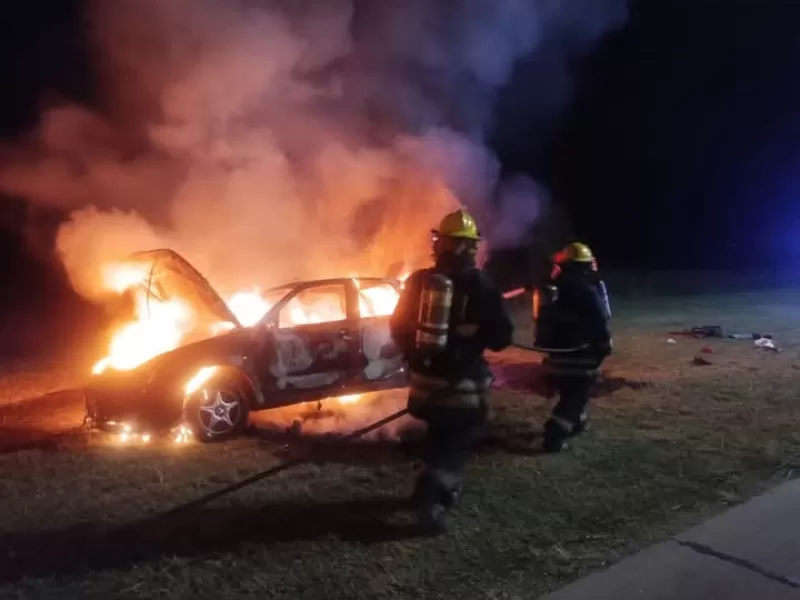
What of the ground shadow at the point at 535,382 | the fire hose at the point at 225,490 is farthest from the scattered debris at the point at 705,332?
the fire hose at the point at 225,490

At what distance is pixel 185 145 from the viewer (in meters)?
11.0

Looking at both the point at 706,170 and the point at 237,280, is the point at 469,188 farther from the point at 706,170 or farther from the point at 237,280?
the point at 706,170

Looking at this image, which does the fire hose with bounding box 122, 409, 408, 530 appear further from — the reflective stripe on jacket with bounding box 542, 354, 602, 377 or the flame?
the reflective stripe on jacket with bounding box 542, 354, 602, 377

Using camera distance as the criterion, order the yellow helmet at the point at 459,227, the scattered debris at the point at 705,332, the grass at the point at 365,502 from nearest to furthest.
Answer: the grass at the point at 365,502 < the yellow helmet at the point at 459,227 < the scattered debris at the point at 705,332

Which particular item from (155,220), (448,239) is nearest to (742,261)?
(155,220)

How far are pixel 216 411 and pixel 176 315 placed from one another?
1.31m

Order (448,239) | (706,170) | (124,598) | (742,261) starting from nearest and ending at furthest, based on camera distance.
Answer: (124,598) < (448,239) < (742,261) < (706,170)

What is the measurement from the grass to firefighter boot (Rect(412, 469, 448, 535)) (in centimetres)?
11

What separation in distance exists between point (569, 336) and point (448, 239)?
6.80 feet

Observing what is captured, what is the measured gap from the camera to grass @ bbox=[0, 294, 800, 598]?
4.41 m

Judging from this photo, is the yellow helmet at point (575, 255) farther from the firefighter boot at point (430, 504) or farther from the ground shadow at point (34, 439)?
the ground shadow at point (34, 439)

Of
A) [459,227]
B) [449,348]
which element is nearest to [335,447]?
[449,348]

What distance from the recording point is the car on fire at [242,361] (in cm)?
718

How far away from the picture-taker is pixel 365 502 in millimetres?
5566
